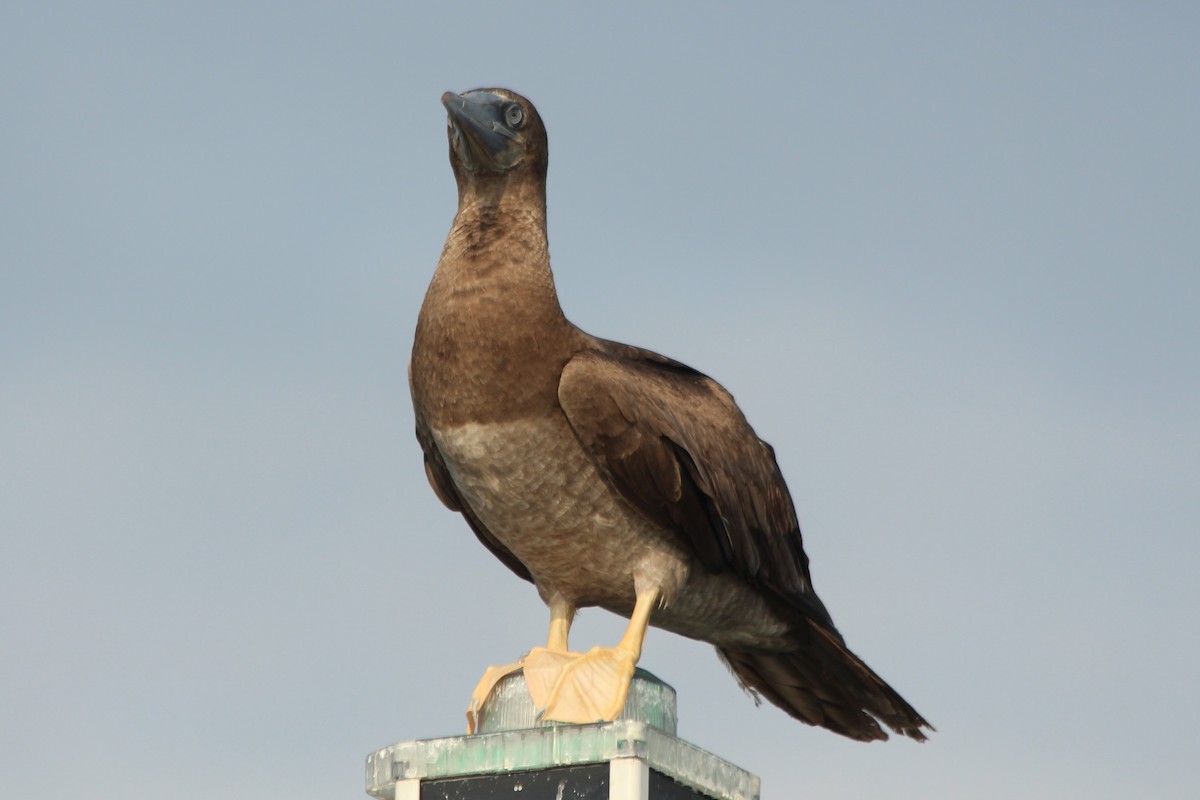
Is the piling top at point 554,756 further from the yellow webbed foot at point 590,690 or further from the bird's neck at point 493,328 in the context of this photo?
the bird's neck at point 493,328

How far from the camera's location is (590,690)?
642 centimetres

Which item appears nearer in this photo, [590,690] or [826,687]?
[590,690]

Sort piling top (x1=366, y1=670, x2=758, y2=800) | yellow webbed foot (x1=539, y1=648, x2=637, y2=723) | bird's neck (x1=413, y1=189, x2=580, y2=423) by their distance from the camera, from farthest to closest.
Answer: bird's neck (x1=413, y1=189, x2=580, y2=423) → yellow webbed foot (x1=539, y1=648, x2=637, y2=723) → piling top (x1=366, y1=670, x2=758, y2=800)

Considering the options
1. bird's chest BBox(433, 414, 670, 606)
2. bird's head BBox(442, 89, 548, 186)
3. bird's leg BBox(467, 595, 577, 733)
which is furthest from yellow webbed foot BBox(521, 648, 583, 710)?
bird's head BBox(442, 89, 548, 186)

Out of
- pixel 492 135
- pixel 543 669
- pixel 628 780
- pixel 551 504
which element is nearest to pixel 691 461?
pixel 551 504

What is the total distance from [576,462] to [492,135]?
139 cm

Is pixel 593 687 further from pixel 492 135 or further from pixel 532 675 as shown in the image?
pixel 492 135

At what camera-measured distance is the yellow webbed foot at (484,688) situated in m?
6.64

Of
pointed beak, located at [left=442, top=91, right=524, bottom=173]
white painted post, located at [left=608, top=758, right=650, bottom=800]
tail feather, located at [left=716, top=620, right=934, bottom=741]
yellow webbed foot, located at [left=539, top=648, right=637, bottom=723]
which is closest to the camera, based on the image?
white painted post, located at [left=608, top=758, right=650, bottom=800]

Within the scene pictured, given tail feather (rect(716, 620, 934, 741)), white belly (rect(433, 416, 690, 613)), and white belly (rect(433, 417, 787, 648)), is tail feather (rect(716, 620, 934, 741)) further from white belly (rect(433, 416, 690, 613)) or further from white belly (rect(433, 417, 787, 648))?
white belly (rect(433, 416, 690, 613))

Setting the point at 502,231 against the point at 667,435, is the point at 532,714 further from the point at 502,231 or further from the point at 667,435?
the point at 502,231

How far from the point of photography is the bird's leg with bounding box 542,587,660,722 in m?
6.36

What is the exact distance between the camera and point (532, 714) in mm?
6547

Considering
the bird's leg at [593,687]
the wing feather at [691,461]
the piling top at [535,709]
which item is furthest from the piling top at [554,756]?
the wing feather at [691,461]
